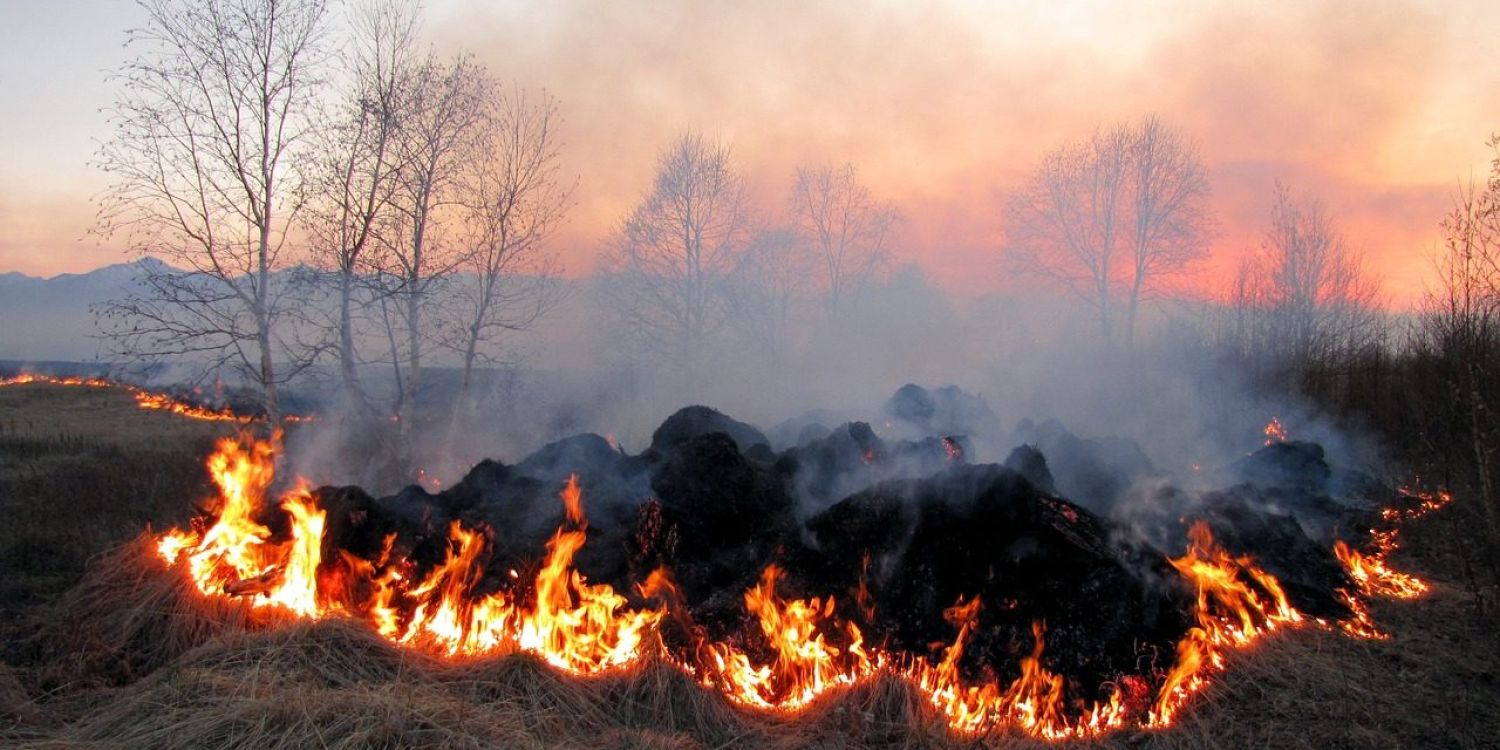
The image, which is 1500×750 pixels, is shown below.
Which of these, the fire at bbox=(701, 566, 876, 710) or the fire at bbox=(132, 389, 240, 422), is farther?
the fire at bbox=(132, 389, 240, 422)

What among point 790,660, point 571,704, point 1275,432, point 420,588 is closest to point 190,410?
point 420,588

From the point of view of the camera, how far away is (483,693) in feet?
15.4

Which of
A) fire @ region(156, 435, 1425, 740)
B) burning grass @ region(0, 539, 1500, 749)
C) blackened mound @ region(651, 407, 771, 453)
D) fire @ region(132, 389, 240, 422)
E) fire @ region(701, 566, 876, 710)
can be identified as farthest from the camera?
fire @ region(132, 389, 240, 422)

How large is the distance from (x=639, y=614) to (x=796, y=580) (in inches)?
45.1

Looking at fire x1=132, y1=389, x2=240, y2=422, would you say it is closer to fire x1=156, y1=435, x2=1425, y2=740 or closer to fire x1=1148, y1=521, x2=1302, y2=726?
fire x1=156, y1=435, x2=1425, y2=740

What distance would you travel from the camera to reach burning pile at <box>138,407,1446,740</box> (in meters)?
4.94

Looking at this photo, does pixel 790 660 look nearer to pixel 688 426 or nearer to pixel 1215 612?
pixel 1215 612

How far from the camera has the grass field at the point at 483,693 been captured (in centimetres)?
398

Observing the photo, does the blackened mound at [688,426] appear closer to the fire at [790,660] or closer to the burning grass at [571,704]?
the fire at [790,660]

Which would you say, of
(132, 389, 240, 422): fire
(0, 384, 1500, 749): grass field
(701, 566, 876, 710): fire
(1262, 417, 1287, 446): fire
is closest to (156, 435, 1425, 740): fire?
(701, 566, 876, 710): fire

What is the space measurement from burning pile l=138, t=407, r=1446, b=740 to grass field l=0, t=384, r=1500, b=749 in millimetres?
222

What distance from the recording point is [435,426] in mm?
14383

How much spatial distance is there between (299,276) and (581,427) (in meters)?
7.81

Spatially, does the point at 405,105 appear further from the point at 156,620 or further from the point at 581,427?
the point at 156,620
